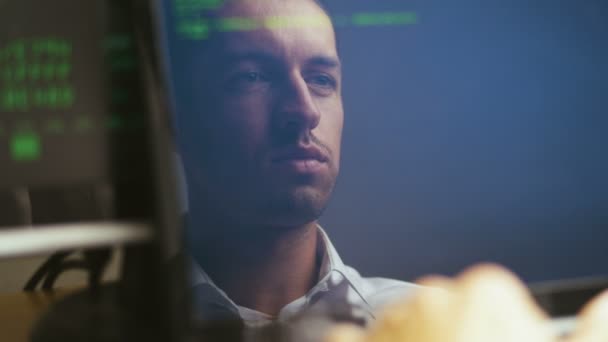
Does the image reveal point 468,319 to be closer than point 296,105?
Yes

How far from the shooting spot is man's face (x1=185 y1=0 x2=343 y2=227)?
429 mm

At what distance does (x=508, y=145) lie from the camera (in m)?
0.46

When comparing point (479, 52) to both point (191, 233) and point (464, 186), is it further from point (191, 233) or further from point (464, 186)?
point (191, 233)

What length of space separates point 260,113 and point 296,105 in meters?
0.03

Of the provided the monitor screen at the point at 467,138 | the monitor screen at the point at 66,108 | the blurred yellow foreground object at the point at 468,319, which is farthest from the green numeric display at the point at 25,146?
the blurred yellow foreground object at the point at 468,319

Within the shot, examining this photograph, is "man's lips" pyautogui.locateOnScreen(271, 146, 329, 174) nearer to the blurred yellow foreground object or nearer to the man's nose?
the man's nose

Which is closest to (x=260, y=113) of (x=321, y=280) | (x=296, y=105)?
(x=296, y=105)

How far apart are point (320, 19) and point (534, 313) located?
239mm

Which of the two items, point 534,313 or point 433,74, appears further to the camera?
point 433,74

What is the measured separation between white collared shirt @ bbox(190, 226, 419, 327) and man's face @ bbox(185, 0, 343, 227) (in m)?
0.05

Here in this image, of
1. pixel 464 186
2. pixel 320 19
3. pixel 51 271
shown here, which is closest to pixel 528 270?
pixel 464 186

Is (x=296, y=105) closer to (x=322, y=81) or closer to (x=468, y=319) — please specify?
(x=322, y=81)

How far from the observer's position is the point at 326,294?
44 cm

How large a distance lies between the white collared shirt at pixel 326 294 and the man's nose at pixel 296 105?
0.08 meters
